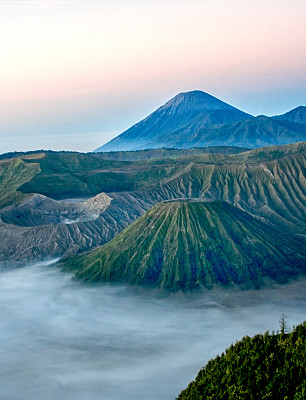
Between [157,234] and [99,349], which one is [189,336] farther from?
[157,234]

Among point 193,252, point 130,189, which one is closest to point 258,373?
point 193,252

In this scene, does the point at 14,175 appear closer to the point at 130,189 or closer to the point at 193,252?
the point at 130,189

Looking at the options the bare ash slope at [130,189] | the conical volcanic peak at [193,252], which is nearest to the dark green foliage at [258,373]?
the conical volcanic peak at [193,252]

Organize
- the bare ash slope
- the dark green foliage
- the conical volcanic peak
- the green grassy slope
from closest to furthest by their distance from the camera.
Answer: the dark green foliage < the conical volcanic peak < the bare ash slope < the green grassy slope

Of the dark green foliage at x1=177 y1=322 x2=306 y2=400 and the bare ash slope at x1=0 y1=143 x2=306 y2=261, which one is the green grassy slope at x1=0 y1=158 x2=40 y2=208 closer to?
the bare ash slope at x1=0 y1=143 x2=306 y2=261

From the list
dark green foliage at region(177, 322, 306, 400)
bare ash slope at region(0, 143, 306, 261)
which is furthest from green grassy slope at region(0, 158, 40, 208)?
dark green foliage at region(177, 322, 306, 400)

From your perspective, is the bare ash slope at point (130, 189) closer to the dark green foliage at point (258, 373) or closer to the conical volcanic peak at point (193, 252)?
the conical volcanic peak at point (193, 252)
